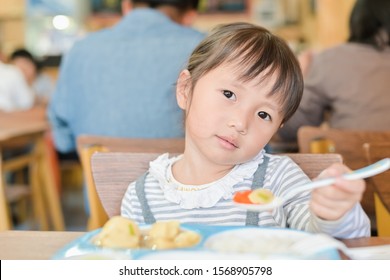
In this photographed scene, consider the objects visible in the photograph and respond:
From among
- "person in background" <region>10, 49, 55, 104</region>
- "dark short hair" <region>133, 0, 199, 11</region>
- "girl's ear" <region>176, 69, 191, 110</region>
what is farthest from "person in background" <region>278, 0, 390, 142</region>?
"person in background" <region>10, 49, 55, 104</region>

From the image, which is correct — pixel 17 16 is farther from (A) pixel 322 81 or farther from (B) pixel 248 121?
(B) pixel 248 121

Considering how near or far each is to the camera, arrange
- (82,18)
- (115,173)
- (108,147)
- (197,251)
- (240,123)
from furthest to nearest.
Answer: (82,18) → (108,147) → (115,173) → (240,123) → (197,251)

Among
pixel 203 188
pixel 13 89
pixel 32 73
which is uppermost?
pixel 203 188

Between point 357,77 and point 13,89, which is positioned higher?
point 357,77

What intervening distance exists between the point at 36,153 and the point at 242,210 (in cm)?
226

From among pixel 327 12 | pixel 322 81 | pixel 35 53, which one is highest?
pixel 322 81

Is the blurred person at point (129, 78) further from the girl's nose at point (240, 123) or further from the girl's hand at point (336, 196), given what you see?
the girl's hand at point (336, 196)

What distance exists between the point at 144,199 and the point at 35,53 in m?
5.54

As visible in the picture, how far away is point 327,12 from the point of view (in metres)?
3.30

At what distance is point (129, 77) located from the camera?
5.38 feet

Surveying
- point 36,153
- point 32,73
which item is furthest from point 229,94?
point 32,73

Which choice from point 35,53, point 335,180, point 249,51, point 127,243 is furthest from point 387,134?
point 35,53

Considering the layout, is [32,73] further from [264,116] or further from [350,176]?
[350,176]

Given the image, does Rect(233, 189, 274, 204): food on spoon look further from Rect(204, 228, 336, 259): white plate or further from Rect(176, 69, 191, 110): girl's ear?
Rect(176, 69, 191, 110): girl's ear
